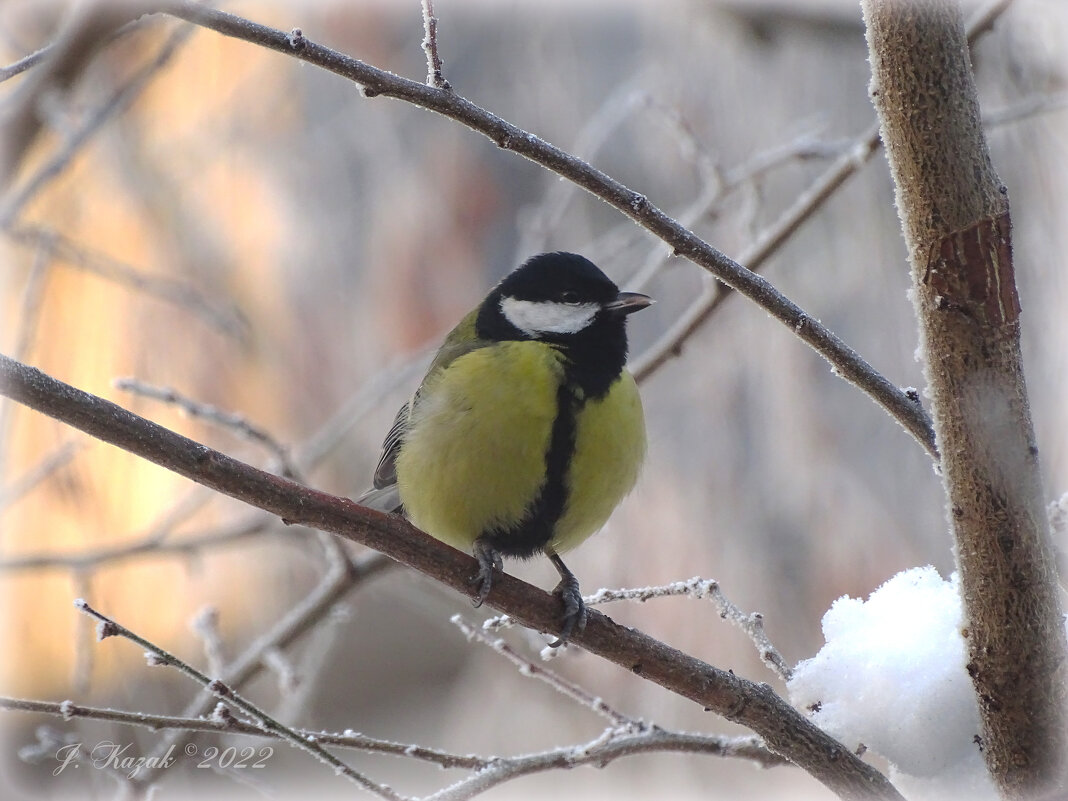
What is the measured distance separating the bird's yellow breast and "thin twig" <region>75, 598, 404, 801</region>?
0.66 meters

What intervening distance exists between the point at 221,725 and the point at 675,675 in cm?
49

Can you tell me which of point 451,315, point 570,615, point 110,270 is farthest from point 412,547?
point 451,315

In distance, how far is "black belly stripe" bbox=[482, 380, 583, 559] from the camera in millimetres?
1675

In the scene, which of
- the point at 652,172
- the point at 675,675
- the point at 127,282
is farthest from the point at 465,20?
the point at 675,675

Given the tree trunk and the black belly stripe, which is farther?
the black belly stripe

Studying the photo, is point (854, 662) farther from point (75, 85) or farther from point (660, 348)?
point (75, 85)

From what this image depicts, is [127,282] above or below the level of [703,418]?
below

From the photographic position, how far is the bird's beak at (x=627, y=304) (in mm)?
1867

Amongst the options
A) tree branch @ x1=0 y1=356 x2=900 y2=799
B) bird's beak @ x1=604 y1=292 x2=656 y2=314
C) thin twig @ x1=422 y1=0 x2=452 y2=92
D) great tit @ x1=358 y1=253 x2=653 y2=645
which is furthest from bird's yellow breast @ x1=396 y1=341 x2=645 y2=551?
thin twig @ x1=422 y1=0 x2=452 y2=92

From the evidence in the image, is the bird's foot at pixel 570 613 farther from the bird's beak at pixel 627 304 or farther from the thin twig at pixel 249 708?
the bird's beak at pixel 627 304

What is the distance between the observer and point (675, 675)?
113 cm

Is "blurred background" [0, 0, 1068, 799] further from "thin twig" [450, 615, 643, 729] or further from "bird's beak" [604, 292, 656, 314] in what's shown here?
"thin twig" [450, 615, 643, 729]

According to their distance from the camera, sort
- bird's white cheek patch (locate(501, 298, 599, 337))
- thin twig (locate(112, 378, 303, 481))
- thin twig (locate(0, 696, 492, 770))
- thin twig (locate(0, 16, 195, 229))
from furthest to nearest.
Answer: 1. bird's white cheek patch (locate(501, 298, 599, 337))
2. thin twig (locate(0, 16, 195, 229))
3. thin twig (locate(112, 378, 303, 481))
4. thin twig (locate(0, 696, 492, 770))

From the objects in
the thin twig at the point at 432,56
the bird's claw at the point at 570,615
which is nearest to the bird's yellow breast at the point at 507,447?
the bird's claw at the point at 570,615
